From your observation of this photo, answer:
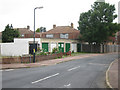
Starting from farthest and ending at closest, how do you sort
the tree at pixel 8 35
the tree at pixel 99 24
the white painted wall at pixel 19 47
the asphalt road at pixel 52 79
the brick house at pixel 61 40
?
the tree at pixel 8 35
the tree at pixel 99 24
the brick house at pixel 61 40
the white painted wall at pixel 19 47
the asphalt road at pixel 52 79

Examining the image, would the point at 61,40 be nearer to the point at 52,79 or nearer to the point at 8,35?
the point at 8,35

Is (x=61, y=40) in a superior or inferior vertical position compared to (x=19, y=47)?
superior

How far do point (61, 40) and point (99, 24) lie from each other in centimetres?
1194

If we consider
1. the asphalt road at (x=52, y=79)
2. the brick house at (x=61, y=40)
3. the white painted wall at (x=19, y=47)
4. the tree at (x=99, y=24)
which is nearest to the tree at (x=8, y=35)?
the brick house at (x=61, y=40)

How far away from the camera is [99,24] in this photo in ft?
141

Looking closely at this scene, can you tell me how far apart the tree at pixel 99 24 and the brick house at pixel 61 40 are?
4.50m

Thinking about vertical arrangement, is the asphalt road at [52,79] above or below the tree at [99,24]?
below

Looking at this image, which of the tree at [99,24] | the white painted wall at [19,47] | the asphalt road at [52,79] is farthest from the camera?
the tree at [99,24]

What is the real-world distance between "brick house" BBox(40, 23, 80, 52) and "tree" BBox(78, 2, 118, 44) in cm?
450

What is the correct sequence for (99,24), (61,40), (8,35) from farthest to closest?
(8,35)
(99,24)
(61,40)

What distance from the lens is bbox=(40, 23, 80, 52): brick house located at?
1338 inches

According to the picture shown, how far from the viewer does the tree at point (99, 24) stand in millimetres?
43469

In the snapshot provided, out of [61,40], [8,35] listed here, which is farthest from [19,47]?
[8,35]

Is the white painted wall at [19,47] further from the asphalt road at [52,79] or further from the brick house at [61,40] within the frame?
the asphalt road at [52,79]
